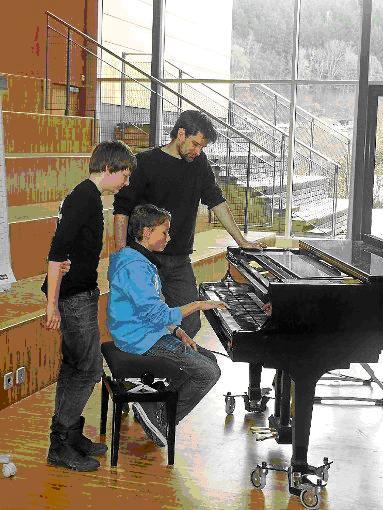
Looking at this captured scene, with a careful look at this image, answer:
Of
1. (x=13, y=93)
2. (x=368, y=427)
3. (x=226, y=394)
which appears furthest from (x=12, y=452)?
(x=13, y=93)

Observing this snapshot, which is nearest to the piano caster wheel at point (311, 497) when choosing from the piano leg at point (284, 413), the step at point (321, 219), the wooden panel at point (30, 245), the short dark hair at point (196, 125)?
the piano leg at point (284, 413)

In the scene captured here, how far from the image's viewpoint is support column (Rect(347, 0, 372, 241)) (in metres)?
9.09

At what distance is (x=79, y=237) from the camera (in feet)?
11.0

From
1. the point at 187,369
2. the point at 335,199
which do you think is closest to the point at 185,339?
the point at 187,369

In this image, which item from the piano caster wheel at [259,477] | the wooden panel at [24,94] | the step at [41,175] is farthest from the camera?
the wooden panel at [24,94]

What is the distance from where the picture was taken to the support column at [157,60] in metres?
9.94

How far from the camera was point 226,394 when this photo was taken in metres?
4.53

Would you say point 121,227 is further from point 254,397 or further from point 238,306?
point 254,397

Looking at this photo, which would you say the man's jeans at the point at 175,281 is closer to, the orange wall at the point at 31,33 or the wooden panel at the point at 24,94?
the wooden panel at the point at 24,94

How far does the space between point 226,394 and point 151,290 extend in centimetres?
121

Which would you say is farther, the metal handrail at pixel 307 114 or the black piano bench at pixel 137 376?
the metal handrail at pixel 307 114

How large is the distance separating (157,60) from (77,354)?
6954 millimetres

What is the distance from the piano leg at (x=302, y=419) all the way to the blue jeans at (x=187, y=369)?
0.48m

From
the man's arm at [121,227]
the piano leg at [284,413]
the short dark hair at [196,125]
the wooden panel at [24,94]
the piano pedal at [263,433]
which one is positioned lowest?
the piano pedal at [263,433]
